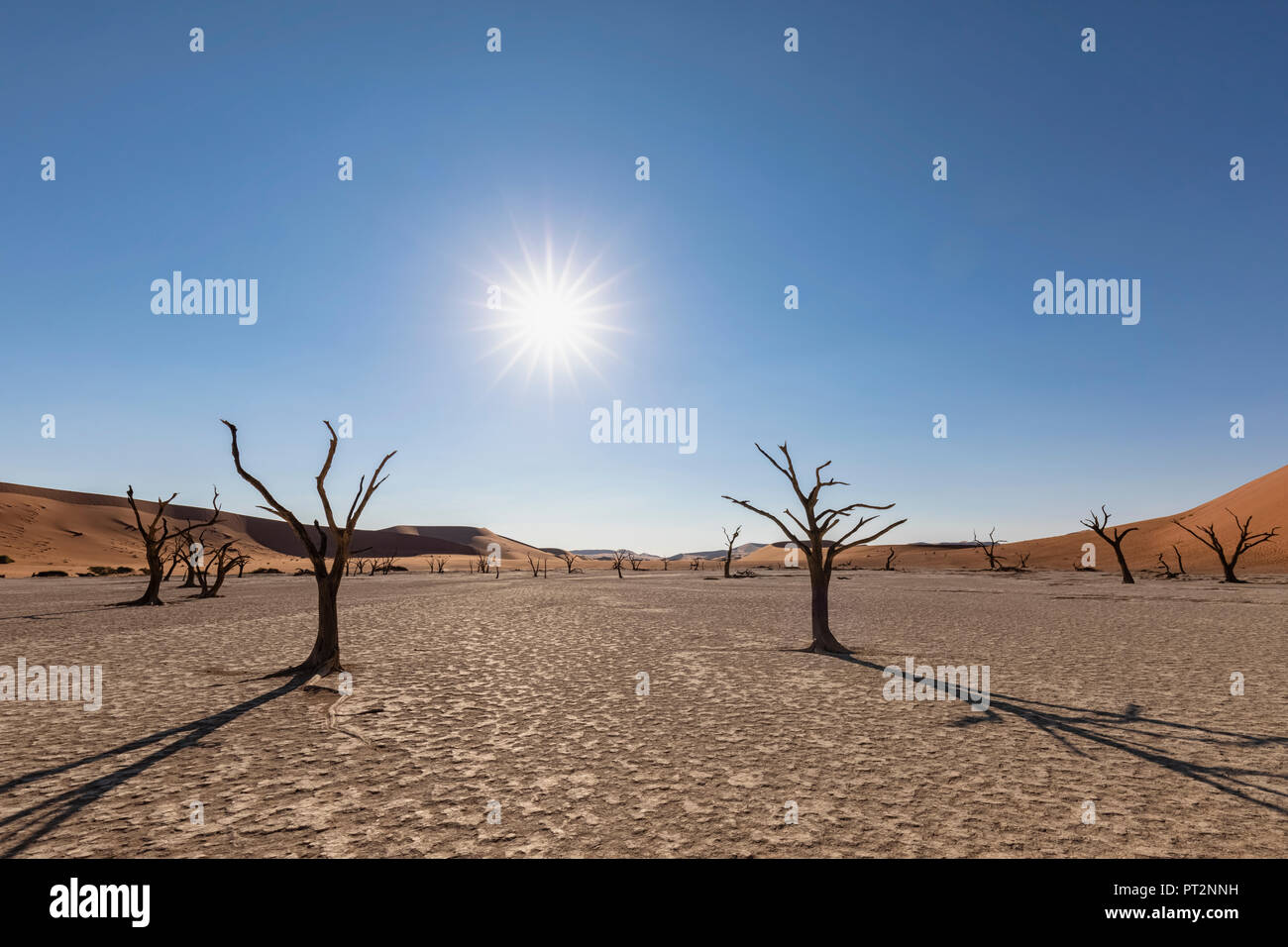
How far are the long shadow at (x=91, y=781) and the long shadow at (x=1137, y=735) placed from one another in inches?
386

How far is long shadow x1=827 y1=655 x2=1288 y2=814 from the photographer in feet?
19.6

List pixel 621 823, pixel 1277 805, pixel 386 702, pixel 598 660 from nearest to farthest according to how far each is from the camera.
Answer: pixel 621 823 < pixel 1277 805 < pixel 386 702 < pixel 598 660

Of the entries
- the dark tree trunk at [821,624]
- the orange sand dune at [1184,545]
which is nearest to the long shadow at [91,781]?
the dark tree trunk at [821,624]

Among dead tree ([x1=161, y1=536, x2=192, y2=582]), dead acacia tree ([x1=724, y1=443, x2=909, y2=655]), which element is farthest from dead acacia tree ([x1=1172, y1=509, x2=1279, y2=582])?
dead tree ([x1=161, y1=536, x2=192, y2=582])

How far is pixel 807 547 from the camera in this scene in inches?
637

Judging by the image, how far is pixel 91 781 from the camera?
20.0 ft

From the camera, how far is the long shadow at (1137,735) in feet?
19.6

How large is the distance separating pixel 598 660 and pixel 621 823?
8578 millimetres

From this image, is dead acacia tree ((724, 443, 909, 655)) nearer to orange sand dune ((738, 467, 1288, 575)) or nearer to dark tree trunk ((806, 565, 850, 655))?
dark tree trunk ((806, 565, 850, 655))

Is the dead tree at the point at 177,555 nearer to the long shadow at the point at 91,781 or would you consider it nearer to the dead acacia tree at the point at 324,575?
the dead acacia tree at the point at 324,575

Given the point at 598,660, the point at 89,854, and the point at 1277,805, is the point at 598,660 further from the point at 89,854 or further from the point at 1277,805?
the point at 1277,805

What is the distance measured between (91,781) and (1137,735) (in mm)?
11913
